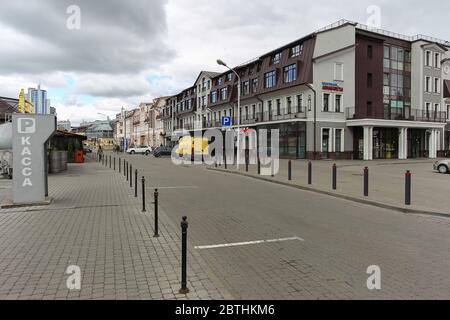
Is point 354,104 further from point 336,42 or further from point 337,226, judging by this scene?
point 337,226

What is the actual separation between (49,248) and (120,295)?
8.58ft

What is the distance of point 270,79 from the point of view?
43531mm

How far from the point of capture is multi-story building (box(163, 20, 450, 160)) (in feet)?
122

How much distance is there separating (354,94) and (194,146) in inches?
695

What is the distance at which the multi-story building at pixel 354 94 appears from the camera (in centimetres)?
3712

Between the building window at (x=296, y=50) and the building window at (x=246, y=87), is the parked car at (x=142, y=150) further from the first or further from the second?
the building window at (x=296, y=50)

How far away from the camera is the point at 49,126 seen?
10.6 meters

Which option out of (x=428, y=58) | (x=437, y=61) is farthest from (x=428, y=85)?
(x=437, y=61)

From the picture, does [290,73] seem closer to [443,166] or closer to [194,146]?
[194,146]

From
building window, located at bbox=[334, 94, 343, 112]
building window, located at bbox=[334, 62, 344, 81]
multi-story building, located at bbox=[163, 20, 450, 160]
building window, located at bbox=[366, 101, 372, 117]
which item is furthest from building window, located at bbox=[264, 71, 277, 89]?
building window, located at bbox=[366, 101, 372, 117]

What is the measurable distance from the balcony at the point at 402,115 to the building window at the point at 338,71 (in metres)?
3.41

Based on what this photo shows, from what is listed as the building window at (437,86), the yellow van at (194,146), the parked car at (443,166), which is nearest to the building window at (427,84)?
the building window at (437,86)
